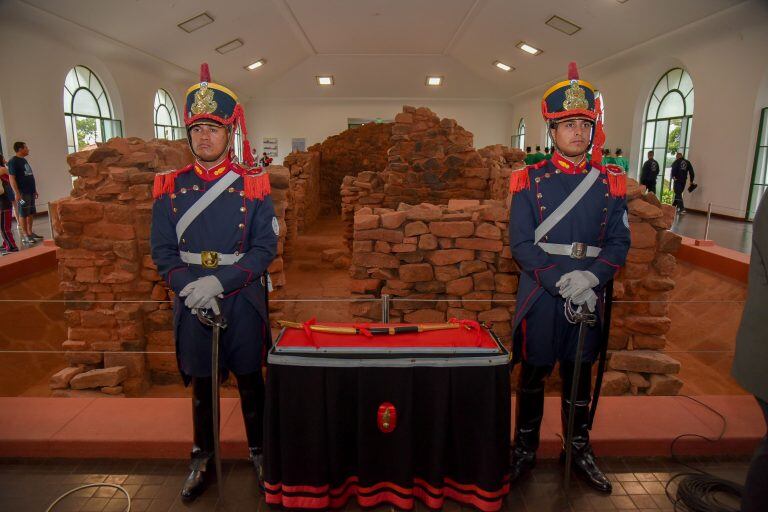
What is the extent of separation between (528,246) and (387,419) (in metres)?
1.08

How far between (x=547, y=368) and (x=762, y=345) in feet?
3.10

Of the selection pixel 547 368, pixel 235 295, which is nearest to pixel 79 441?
pixel 235 295

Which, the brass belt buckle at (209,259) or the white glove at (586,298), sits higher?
the brass belt buckle at (209,259)

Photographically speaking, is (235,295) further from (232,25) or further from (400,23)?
(400,23)

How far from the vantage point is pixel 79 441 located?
276cm

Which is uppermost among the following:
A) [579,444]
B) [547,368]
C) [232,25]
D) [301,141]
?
[232,25]

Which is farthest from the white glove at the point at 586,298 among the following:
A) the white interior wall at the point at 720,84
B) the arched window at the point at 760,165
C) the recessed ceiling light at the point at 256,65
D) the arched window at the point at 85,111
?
the recessed ceiling light at the point at 256,65

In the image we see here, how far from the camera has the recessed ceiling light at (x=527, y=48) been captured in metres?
14.1

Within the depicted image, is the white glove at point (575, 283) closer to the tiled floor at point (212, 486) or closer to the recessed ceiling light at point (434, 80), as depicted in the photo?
the tiled floor at point (212, 486)

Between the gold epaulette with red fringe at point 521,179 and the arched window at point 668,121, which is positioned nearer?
the gold epaulette with red fringe at point 521,179

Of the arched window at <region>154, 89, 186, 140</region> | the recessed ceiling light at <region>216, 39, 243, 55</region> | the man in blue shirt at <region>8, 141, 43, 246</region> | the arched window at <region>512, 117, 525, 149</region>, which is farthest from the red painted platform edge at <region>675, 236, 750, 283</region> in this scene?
the arched window at <region>512, 117, 525, 149</region>

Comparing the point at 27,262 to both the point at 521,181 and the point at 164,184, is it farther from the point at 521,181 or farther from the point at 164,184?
the point at 521,181

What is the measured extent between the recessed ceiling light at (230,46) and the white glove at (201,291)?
535 inches

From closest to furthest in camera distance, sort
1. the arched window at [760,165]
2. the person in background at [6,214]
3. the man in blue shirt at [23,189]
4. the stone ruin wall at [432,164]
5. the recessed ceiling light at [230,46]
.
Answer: the person in background at [6,214]
the man in blue shirt at [23,189]
the stone ruin wall at [432,164]
the arched window at [760,165]
the recessed ceiling light at [230,46]
